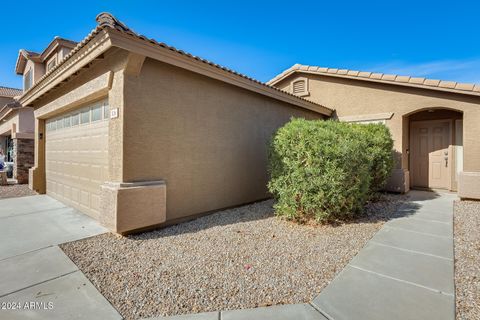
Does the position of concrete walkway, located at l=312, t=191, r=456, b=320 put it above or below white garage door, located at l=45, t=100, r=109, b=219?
below

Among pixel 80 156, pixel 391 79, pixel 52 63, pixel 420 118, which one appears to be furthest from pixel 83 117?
pixel 420 118

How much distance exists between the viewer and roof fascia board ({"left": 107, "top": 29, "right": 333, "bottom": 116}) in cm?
417

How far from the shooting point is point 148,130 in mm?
4938

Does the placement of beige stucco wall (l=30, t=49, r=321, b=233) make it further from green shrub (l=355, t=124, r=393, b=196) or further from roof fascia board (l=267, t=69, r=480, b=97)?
roof fascia board (l=267, t=69, r=480, b=97)

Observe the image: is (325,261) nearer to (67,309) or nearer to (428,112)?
(67,309)

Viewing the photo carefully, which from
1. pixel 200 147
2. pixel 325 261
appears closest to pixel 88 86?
pixel 200 147

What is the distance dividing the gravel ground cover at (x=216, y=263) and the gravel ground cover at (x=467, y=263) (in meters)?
1.27

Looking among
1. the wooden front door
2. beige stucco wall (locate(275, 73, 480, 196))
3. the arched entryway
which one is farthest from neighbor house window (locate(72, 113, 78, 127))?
the wooden front door

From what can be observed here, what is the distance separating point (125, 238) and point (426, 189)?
11027mm

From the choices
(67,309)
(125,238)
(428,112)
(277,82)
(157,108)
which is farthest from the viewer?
(277,82)

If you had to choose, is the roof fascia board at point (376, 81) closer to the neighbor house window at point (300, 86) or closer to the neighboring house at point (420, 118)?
the neighboring house at point (420, 118)

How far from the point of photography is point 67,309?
250 cm

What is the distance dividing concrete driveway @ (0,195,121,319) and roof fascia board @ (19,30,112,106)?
11.4ft

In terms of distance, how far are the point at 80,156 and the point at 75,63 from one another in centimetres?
246
